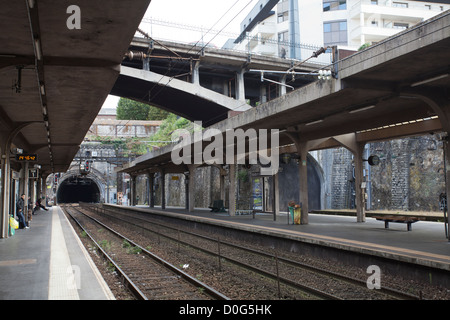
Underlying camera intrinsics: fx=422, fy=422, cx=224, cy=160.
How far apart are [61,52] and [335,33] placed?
4724 centimetres

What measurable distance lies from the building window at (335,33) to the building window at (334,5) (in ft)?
8.89

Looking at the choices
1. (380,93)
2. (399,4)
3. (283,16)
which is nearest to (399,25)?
(399,4)

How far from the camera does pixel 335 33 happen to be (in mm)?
49594

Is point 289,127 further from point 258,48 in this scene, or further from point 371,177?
point 258,48

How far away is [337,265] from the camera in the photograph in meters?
10.3

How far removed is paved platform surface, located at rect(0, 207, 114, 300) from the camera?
637cm

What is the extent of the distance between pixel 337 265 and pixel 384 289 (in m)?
2.80

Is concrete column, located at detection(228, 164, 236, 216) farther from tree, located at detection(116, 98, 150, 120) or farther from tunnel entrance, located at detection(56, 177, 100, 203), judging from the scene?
tunnel entrance, located at detection(56, 177, 100, 203)

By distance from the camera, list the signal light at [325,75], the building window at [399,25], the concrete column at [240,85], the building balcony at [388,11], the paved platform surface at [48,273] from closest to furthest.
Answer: the paved platform surface at [48,273], the signal light at [325,75], the concrete column at [240,85], the building balcony at [388,11], the building window at [399,25]

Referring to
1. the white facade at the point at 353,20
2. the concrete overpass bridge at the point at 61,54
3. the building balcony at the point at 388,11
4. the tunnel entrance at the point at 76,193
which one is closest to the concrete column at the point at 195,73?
the white facade at the point at 353,20

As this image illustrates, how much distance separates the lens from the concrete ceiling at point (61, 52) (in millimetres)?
5375

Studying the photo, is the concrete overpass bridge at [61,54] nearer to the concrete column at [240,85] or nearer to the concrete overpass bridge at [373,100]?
the concrete overpass bridge at [373,100]

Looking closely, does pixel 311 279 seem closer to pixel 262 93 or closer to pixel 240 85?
pixel 240 85
